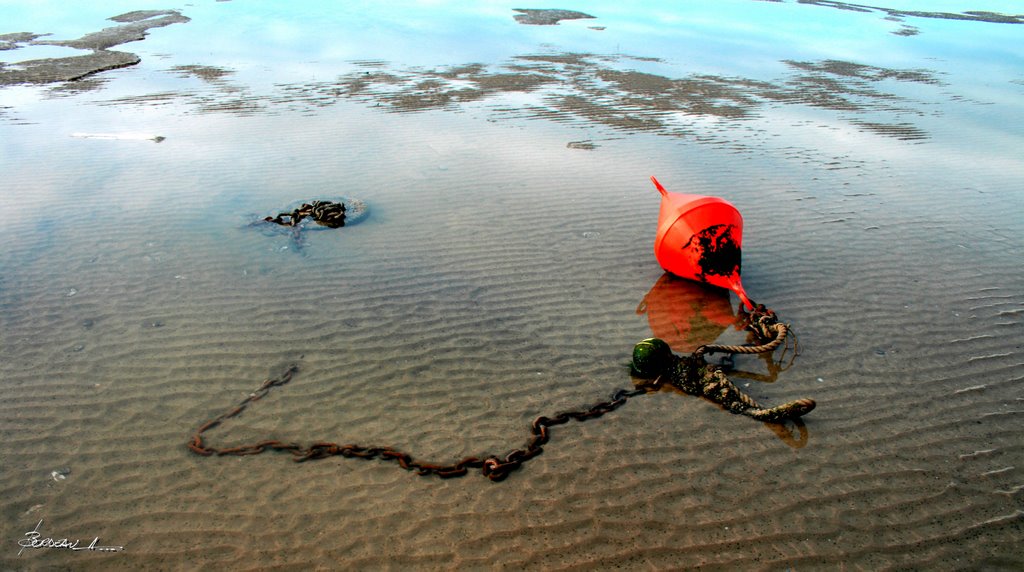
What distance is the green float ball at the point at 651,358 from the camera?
17.3 ft

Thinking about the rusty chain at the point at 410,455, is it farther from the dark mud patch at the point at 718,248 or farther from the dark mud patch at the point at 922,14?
the dark mud patch at the point at 922,14

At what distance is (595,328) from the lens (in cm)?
615

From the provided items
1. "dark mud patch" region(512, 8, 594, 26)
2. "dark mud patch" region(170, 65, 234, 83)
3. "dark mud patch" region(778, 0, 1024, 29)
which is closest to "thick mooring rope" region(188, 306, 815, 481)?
"dark mud patch" region(170, 65, 234, 83)

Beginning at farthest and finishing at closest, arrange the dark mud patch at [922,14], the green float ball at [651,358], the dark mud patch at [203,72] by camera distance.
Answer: the dark mud patch at [922,14] → the dark mud patch at [203,72] → the green float ball at [651,358]

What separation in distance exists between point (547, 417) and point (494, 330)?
1.40 m

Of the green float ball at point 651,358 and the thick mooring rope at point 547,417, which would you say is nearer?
the thick mooring rope at point 547,417

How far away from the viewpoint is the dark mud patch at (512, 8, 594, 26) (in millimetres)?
28347

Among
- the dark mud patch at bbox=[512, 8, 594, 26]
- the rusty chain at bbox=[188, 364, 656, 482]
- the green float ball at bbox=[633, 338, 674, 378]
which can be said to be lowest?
the rusty chain at bbox=[188, 364, 656, 482]

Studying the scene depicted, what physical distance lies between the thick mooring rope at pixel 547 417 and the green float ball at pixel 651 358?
6 centimetres

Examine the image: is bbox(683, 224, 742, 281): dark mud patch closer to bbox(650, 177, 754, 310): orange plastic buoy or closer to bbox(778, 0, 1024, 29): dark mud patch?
bbox(650, 177, 754, 310): orange plastic buoy

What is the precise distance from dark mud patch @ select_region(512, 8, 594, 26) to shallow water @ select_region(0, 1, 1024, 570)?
16.0 meters

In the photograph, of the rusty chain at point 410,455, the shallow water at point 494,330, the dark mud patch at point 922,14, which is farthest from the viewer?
the dark mud patch at point 922,14

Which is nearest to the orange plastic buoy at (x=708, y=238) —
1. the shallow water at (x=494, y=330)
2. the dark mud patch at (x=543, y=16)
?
the shallow water at (x=494, y=330)
